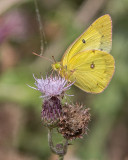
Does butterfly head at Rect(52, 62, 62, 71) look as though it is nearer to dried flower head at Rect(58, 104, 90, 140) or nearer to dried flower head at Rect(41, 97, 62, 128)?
dried flower head at Rect(41, 97, 62, 128)

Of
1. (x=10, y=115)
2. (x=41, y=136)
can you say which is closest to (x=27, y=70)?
(x=10, y=115)

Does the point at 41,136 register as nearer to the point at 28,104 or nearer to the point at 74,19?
the point at 28,104

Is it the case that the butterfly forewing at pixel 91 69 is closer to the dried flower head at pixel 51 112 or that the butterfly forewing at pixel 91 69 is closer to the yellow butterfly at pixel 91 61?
the yellow butterfly at pixel 91 61

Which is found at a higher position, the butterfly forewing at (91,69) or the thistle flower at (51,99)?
the butterfly forewing at (91,69)

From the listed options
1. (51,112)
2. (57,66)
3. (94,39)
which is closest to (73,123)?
(51,112)

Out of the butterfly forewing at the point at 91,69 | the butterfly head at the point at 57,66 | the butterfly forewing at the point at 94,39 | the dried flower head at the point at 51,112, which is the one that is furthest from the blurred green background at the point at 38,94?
the butterfly forewing at the point at 94,39

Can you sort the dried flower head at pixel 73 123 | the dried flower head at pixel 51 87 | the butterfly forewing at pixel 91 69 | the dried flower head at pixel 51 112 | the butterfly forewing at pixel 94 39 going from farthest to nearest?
the butterfly forewing at pixel 91 69 < the butterfly forewing at pixel 94 39 < the dried flower head at pixel 51 87 < the dried flower head at pixel 51 112 < the dried flower head at pixel 73 123

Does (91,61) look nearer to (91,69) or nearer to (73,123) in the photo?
(91,69)
